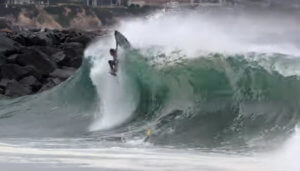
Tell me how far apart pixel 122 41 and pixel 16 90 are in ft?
21.1

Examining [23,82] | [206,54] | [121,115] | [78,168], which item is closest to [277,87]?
[206,54]

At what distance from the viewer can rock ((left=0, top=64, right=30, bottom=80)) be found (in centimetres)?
2398

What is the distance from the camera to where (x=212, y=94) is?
1534 centimetres

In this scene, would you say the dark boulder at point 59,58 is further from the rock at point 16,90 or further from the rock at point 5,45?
the rock at point 16,90

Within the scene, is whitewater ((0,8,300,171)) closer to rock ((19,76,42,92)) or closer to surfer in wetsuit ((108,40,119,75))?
surfer in wetsuit ((108,40,119,75))

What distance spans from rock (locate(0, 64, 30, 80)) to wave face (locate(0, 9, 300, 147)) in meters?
4.15

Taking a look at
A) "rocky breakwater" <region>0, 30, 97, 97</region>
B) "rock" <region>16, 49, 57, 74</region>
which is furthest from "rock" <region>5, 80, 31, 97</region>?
"rock" <region>16, 49, 57, 74</region>

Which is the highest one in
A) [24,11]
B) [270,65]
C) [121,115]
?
[270,65]

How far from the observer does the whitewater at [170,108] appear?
38.2 feet

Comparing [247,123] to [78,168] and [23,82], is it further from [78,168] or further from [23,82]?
[23,82]

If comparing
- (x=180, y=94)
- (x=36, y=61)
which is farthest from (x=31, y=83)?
(x=180, y=94)

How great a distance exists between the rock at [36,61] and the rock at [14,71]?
42 cm

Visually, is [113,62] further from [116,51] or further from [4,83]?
[4,83]

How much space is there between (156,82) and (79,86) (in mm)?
3234
